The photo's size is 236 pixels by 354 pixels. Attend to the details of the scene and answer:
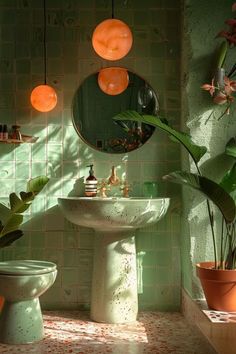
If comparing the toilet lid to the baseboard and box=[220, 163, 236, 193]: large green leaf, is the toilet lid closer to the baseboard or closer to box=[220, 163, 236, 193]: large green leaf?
the baseboard

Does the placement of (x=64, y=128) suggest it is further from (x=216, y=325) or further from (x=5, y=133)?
(x=216, y=325)

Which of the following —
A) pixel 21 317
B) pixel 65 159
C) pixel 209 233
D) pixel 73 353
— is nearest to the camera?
pixel 73 353

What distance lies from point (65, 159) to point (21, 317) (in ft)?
3.80

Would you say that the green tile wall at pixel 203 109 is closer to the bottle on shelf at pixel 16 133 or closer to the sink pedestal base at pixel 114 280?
the sink pedestal base at pixel 114 280

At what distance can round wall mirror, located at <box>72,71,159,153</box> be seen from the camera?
11.0 feet

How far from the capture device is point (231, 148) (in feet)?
9.53

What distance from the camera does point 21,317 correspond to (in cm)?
270

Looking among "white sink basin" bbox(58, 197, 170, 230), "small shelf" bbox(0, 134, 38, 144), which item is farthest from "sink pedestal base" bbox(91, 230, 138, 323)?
"small shelf" bbox(0, 134, 38, 144)

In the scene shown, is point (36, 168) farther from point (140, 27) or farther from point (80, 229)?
point (140, 27)

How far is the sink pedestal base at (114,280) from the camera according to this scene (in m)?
3.08

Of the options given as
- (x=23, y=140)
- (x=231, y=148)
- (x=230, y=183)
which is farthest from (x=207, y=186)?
(x=23, y=140)

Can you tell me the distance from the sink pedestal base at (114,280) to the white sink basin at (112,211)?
180mm

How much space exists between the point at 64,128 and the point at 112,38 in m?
0.82

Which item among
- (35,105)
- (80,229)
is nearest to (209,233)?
(80,229)
